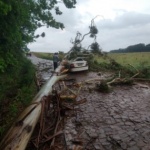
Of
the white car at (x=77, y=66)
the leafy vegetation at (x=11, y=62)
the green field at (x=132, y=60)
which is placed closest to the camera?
the leafy vegetation at (x=11, y=62)

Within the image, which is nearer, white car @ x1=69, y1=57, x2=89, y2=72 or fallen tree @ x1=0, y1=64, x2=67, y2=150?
fallen tree @ x1=0, y1=64, x2=67, y2=150

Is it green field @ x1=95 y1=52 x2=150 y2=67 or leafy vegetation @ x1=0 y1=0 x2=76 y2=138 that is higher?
leafy vegetation @ x1=0 y1=0 x2=76 y2=138

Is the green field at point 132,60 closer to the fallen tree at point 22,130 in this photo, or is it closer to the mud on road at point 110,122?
the mud on road at point 110,122

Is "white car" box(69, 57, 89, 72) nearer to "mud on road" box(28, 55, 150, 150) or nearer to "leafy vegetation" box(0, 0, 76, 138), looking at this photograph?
"leafy vegetation" box(0, 0, 76, 138)

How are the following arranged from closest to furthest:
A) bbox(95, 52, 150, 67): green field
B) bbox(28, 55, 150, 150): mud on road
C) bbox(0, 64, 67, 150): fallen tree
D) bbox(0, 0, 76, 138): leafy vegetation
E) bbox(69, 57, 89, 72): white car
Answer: bbox(0, 64, 67, 150): fallen tree, bbox(28, 55, 150, 150): mud on road, bbox(0, 0, 76, 138): leafy vegetation, bbox(69, 57, 89, 72): white car, bbox(95, 52, 150, 67): green field

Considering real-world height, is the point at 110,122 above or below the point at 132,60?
above

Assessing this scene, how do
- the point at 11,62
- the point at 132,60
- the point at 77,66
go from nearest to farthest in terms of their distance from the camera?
1. the point at 11,62
2. the point at 77,66
3. the point at 132,60

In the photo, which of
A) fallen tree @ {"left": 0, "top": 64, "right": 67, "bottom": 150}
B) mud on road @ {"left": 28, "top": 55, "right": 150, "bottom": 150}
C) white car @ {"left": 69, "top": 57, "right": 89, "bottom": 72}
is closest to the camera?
fallen tree @ {"left": 0, "top": 64, "right": 67, "bottom": 150}

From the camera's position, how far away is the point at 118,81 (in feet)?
43.0

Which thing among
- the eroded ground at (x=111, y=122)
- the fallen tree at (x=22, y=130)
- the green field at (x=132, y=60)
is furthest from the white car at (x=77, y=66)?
the fallen tree at (x=22, y=130)

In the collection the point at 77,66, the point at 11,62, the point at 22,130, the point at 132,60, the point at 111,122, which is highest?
the point at 11,62

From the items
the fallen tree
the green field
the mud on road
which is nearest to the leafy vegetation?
the fallen tree

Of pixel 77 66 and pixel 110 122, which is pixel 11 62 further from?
pixel 77 66

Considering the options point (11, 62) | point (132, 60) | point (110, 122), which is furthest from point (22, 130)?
point (132, 60)
